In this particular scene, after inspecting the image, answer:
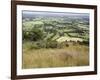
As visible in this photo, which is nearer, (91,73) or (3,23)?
(3,23)

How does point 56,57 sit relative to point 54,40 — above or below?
below

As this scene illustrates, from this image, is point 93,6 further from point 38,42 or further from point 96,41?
point 38,42

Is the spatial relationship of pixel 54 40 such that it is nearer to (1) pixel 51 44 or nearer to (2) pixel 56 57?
(1) pixel 51 44

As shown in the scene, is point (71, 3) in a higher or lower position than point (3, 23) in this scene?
higher

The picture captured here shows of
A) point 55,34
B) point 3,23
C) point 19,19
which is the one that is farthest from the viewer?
point 55,34

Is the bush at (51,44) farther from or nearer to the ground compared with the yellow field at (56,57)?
farther from the ground

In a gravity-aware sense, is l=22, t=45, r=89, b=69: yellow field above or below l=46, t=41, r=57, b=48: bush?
below

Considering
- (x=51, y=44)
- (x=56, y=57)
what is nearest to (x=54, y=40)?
(x=51, y=44)

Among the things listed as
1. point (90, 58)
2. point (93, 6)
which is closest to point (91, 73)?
point (90, 58)
